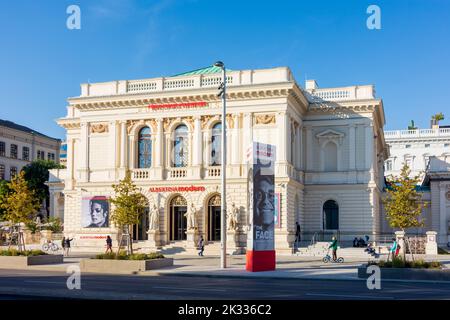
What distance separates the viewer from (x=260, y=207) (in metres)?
31.4

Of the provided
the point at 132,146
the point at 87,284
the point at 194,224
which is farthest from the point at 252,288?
the point at 132,146

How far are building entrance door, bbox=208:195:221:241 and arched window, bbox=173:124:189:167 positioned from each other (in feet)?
14.6

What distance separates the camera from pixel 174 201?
5472cm

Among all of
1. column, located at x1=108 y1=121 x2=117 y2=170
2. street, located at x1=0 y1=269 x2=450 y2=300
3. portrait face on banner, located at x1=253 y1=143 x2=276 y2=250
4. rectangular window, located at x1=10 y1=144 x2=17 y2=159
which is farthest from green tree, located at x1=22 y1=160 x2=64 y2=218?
portrait face on banner, located at x1=253 y1=143 x2=276 y2=250

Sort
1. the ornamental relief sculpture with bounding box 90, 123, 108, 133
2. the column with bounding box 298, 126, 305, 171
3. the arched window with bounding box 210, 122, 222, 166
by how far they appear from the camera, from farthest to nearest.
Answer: the column with bounding box 298, 126, 305, 171 < the ornamental relief sculpture with bounding box 90, 123, 108, 133 < the arched window with bounding box 210, 122, 222, 166

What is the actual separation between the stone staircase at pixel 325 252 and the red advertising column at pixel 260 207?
1623 centimetres

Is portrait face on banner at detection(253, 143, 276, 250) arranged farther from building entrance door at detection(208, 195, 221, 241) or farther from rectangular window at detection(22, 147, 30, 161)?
rectangular window at detection(22, 147, 30, 161)

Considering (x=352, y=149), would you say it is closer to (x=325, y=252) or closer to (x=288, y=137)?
(x=288, y=137)

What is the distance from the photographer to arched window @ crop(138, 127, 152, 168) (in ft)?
184

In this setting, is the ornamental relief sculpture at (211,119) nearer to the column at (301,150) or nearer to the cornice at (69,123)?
the column at (301,150)

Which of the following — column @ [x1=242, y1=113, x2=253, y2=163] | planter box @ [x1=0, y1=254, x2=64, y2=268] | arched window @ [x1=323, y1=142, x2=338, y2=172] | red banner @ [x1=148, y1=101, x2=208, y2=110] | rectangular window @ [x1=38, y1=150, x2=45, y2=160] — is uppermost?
rectangular window @ [x1=38, y1=150, x2=45, y2=160]

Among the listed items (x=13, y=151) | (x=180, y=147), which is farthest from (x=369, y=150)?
(x=13, y=151)

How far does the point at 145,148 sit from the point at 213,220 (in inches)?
362
